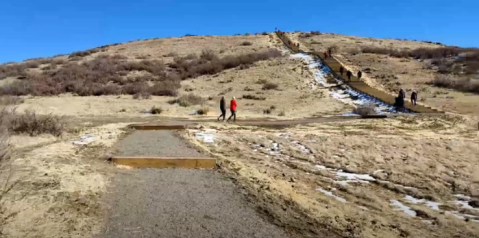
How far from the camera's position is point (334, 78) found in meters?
39.8

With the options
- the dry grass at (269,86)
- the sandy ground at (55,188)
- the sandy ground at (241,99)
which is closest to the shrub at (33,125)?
the sandy ground at (55,188)

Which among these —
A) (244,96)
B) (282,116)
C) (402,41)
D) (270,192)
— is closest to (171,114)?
(282,116)

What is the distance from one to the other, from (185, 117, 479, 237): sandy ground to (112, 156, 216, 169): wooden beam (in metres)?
0.50

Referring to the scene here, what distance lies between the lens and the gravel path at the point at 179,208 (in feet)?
22.1

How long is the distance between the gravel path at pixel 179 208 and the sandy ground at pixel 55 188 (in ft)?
1.15

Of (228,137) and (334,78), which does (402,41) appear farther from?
(228,137)

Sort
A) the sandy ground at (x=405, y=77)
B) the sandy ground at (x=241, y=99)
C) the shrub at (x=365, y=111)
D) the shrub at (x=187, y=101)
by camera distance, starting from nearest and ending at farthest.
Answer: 1. the shrub at (x=365, y=111)
2. the sandy ground at (x=241, y=99)
3. the sandy ground at (x=405, y=77)
4. the shrub at (x=187, y=101)

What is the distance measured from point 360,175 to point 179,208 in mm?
6309

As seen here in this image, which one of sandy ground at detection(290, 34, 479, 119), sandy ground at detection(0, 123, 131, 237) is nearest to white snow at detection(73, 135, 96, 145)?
sandy ground at detection(0, 123, 131, 237)

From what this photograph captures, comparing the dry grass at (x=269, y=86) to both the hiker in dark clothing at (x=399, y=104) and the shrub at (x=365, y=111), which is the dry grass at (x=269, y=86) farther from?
the hiker in dark clothing at (x=399, y=104)

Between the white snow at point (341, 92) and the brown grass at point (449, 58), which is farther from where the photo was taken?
the brown grass at point (449, 58)

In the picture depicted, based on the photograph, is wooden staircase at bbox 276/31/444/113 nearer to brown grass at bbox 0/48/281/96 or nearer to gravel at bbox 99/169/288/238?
brown grass at bbox 0/48/281/96

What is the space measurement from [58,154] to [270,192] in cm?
552

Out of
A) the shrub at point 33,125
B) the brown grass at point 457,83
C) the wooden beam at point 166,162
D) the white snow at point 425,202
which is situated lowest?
the white snow at point 425,202
